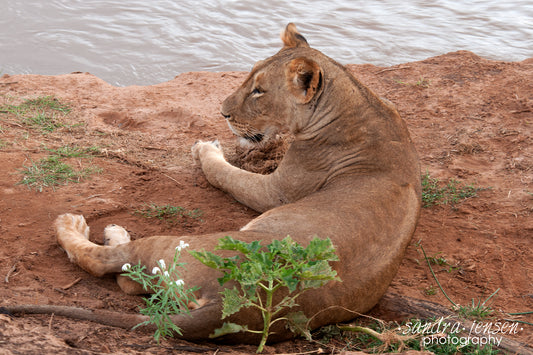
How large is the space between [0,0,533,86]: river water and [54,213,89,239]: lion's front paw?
18.6 feet

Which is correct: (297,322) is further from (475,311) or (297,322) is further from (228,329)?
(475,311)

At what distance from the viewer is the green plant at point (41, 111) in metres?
6.22

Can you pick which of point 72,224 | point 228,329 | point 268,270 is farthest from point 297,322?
point 72,224

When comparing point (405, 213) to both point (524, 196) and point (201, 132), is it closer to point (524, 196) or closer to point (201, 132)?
point (524, 196)

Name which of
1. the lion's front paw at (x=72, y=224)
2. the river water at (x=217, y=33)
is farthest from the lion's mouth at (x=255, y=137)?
the river water at (x=217, y=33)

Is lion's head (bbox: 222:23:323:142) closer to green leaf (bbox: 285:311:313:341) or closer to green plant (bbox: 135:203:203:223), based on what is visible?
green plant (bbox: 135:203:203:223)

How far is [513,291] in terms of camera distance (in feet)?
13.4

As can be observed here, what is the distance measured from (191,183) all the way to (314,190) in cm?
142

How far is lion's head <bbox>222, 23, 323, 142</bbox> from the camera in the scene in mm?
4508

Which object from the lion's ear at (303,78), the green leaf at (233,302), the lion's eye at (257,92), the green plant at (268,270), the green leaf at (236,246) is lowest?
the green leaf at (233,302)

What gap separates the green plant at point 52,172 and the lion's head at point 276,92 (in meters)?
1.54

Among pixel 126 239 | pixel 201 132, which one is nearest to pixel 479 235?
pixel 126 239

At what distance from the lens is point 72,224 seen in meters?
4.24

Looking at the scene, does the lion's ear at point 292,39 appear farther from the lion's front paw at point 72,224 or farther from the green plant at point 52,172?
the lion's front paw at point 72,224
